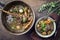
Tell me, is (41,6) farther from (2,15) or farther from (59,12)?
(2,15)

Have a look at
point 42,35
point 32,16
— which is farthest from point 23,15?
point 42,35

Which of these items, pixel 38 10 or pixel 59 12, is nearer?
pixel 59 12

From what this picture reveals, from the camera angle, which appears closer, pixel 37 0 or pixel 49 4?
pixel 49 4

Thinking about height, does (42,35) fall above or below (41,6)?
below

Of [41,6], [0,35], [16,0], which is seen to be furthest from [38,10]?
[0,35]

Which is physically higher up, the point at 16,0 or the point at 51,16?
the point at 16,0

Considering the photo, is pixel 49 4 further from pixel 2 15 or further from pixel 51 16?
pixel 2 15

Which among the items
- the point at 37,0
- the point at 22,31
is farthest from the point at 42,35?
the point at 37,0

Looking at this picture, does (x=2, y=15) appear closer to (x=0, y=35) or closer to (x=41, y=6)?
(x=0, y=35)
